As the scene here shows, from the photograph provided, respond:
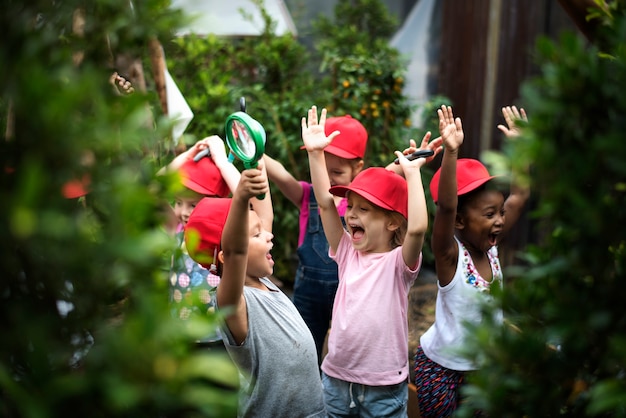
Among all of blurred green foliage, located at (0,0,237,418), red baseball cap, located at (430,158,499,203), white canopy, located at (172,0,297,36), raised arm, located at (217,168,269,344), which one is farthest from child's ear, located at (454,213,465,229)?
white canopy, located at (172,0,297,36)

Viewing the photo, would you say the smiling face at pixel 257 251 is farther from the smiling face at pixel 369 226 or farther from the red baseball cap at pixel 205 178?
the red baseball cap at pixel 205 178

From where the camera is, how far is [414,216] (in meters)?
2.48

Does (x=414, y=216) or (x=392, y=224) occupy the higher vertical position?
(x=414, y=216)

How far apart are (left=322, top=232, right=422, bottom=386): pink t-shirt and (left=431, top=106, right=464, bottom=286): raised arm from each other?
0.39ft

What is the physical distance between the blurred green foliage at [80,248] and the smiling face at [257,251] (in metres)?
1.13

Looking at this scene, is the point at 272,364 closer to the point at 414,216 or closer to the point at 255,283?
the point at 255,283

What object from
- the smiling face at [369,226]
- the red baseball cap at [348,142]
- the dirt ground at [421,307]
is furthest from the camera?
the dirt ground at [421,307]

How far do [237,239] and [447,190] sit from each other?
908 mm

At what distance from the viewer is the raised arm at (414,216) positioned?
97.6 inches

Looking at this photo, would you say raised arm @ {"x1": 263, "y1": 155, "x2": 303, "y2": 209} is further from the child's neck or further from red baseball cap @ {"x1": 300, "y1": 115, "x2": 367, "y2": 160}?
A: the child's neck

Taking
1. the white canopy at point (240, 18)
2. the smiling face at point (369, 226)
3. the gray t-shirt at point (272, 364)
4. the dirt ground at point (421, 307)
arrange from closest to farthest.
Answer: the gray t-shirt at point (272, 364) < the smiling face at point (369, 226) < the dirt ground at point (421, 307) < the white canopy at point (240, 18)

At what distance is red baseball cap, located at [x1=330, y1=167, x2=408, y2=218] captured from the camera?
266cm

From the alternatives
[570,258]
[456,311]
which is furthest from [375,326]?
[570,258]

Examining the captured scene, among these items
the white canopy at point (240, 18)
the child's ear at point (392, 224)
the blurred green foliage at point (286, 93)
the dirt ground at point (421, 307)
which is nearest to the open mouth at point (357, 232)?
the child's ear at point (392, 224)
